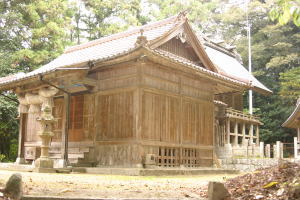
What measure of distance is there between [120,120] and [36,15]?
17.1m

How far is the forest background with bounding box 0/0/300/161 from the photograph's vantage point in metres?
26.7

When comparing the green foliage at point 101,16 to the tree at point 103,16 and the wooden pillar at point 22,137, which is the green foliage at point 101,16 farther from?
the wooden pillar at point 22,137

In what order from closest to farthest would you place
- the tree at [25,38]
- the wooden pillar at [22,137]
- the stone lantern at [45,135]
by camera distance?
the stone lantern at [45,135]
the wooden pillar at [22,137]
the tree at [25,38]

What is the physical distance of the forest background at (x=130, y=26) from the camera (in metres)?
26.7

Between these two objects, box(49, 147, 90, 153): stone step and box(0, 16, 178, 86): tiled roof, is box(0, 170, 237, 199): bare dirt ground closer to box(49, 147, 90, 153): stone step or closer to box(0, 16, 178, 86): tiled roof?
box(49, 147, 90, 153): stone step

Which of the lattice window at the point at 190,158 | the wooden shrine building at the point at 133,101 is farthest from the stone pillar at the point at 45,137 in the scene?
the lattice window at the point at 190,158

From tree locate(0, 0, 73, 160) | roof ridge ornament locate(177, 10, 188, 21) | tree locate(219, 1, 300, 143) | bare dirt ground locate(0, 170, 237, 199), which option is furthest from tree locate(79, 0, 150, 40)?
bare dirt ground locate(0, 170, 237, 199)

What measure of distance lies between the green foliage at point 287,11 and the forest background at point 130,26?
1341 cm

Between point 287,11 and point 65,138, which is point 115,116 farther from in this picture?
point 287,11

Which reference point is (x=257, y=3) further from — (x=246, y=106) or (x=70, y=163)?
(x=70, y=163)

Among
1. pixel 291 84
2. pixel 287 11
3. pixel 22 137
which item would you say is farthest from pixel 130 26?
pixel 287 11

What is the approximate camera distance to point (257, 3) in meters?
45.2

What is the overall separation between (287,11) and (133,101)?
10.3m

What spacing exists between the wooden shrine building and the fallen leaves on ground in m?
6.93
